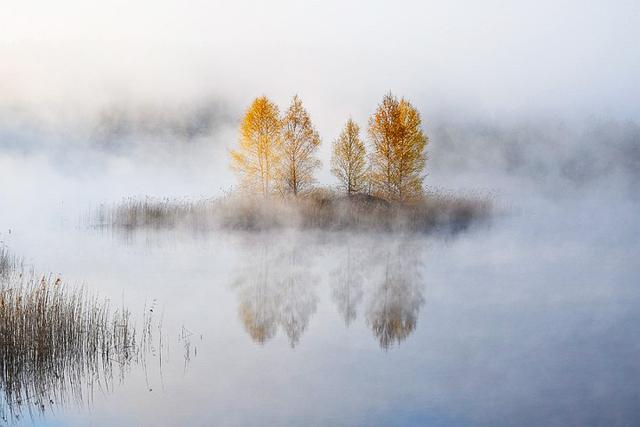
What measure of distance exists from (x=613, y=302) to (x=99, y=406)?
15.5 metres

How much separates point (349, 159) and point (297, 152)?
2.71 m

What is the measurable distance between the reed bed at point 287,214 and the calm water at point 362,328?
219 cm

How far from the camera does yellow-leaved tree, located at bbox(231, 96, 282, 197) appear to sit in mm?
37906

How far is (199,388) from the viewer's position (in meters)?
12.4

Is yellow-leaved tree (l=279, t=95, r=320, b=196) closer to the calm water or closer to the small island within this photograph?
the small island

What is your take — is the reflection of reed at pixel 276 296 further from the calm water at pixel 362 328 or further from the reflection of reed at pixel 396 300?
the reflection of reed at pixel 396 300

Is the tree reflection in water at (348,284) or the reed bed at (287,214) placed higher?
the reed bed at (287,214)

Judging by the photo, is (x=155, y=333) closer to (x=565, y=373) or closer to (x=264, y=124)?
(x=565, y=373)

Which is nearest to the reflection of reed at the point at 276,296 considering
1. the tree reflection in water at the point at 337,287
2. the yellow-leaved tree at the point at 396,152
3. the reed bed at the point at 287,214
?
the tree reflection in water at the point at 337,287

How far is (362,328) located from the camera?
56.4ft

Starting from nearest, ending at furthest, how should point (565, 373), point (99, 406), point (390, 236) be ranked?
point (99, 406), point (565, 373), point (390, 236)

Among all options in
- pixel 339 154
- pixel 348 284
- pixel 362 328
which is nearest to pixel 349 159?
pixel 339 154

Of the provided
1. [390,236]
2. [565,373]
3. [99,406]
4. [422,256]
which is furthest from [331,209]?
[99,406]

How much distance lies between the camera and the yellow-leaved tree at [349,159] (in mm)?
38219
